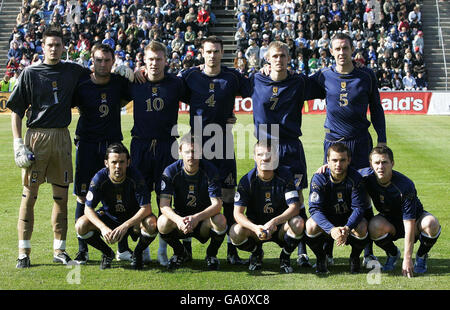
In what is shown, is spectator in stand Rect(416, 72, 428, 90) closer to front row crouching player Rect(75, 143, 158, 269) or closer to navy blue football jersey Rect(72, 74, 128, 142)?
navy blue football jersey Rect(72, 74, 128, 142)

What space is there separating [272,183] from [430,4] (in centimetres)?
2935

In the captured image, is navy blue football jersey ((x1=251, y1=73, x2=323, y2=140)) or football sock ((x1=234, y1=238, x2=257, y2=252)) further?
navy blue football jersey ((x1=251, y1=73, x2=323, y2=140))

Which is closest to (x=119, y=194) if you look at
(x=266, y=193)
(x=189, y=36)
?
(x=266, y=193)

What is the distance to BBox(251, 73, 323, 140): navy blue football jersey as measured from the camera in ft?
22.0

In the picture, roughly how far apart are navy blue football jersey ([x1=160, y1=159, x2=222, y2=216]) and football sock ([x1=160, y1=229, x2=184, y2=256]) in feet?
0.87

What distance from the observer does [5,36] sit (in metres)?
33.2

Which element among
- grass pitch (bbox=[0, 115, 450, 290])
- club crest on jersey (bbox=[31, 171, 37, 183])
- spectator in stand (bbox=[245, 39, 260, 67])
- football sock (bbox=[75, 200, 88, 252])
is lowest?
grass pitch (bbox=[0, 115, 450, 290])

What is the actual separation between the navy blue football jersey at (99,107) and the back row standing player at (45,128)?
0.49 ft

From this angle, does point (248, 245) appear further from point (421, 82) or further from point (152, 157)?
point (421, 82)

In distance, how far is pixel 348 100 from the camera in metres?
6.71

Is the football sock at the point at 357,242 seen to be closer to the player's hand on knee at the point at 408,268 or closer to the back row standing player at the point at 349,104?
the player's hand on knee at the point at 408,268

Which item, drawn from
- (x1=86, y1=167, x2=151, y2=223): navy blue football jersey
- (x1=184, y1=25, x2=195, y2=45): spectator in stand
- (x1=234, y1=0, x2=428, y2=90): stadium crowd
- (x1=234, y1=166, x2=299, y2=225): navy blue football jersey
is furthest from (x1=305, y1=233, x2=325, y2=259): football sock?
(x1=184, y1=25, x2=195, y2=45): spectator in stand

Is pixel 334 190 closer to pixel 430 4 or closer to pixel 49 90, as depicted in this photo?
pixel 49 90

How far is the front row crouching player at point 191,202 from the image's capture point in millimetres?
6301
